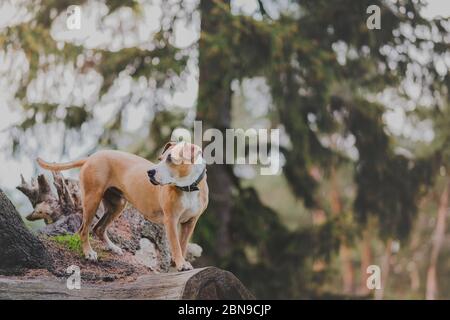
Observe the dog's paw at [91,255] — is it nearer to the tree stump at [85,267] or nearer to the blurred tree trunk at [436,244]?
the tree stump at [85,267]

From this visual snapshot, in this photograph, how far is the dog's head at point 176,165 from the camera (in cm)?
390

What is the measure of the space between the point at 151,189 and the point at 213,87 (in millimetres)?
3257

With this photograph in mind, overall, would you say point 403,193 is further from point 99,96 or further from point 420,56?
point 99,96

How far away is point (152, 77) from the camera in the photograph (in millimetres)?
7191

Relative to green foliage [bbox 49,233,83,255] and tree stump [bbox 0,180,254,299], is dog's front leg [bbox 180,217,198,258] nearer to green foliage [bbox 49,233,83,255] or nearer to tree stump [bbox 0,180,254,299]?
tree stump [bbox 0,180,254,299]

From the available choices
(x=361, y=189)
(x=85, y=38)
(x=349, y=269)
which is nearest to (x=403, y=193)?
(x=361, y=189)

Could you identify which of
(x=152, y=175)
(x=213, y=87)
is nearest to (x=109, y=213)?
(x=152, y=175)

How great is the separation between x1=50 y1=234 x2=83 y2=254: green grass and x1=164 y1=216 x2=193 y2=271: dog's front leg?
23.8 inches

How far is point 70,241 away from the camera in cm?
448

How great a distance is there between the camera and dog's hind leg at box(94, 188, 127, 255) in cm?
439

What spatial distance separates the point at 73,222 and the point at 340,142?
5.14m

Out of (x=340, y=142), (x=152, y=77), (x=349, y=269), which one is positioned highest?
(x=152, y=77)
